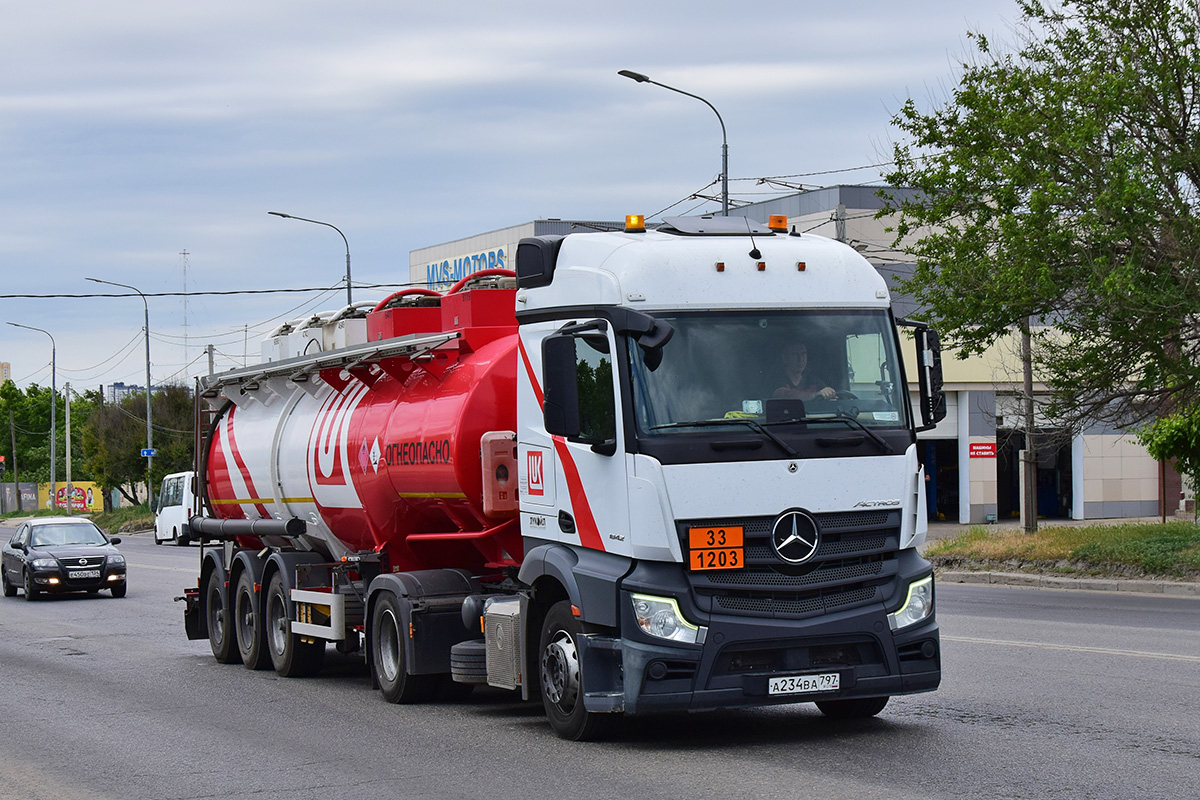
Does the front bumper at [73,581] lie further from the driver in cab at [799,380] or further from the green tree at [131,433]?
the green tree at [131,433]

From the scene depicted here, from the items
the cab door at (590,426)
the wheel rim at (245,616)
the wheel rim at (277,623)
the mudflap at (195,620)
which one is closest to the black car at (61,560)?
the mudflap at (195,620)

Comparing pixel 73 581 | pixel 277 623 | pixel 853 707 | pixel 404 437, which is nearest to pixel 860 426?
pixel 853 707

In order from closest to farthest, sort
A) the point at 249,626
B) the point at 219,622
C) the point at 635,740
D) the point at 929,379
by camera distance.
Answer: the point at 635,740 → the point at 929,379 → the point at 249,626 → the point at 219,622

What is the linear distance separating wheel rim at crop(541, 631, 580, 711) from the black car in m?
19.2

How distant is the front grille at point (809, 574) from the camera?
348 inches

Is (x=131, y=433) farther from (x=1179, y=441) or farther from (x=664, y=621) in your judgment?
(x=664, y=621)

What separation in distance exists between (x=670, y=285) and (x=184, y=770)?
4293 millimetres

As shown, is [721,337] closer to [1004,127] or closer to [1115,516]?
[1004,127]

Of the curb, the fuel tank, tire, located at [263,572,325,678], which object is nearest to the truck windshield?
the fuel tank

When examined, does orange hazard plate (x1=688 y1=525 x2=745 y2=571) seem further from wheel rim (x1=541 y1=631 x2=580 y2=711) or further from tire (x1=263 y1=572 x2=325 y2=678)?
tire (x1=263 y1=572 x2=325 y2=678)

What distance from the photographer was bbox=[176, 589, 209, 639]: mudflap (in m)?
17.1

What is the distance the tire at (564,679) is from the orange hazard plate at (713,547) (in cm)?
96

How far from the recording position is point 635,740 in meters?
9.55

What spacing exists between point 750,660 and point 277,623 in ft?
23.5
